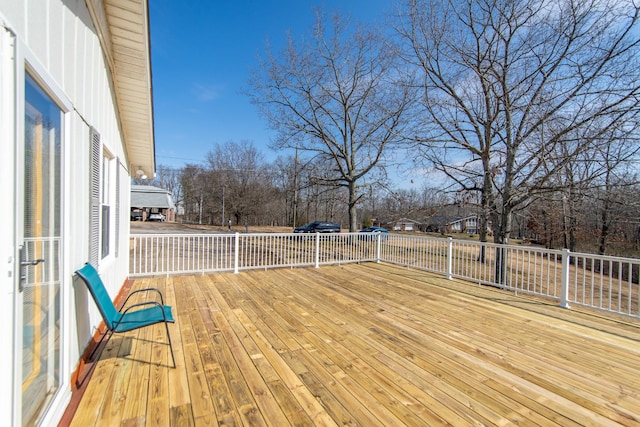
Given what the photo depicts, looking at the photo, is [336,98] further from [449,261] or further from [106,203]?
[106,203]

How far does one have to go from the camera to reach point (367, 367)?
8.29 feet

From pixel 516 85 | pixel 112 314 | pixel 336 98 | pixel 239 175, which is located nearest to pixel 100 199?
pixel 112 314

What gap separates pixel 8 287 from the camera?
115 centimetres

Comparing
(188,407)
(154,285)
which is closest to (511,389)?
(188,407)

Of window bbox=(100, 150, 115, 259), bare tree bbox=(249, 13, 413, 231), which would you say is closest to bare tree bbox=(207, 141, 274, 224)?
bare tree bbox=(249, 13, 413, 231)

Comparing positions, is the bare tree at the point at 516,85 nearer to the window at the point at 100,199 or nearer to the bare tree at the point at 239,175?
the window at the point at 100,199

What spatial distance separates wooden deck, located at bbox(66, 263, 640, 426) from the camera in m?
1.94

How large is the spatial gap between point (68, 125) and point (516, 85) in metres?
9.03

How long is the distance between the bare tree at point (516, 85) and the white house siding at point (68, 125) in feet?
26.0

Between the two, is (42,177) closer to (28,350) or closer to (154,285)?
(28,350)

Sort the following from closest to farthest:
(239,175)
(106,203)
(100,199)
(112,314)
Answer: (112,314)
(100,199)
(106,203)
(239,175)

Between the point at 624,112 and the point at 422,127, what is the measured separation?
4.23 metres

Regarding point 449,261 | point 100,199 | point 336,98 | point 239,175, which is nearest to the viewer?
point 100,199

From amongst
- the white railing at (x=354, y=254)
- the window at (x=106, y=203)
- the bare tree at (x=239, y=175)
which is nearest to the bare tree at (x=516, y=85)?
the white railing at (x=354, y=254)
